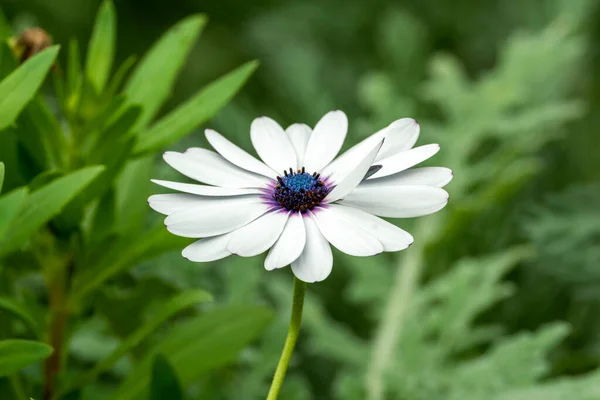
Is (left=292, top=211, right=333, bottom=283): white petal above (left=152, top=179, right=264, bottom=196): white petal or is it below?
below

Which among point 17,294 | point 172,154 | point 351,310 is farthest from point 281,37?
point 172,154

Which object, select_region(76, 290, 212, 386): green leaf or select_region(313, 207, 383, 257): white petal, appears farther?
select_region(76, 290, 212, 386): green leaf

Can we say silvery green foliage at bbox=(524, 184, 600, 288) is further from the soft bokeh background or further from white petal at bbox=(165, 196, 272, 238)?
white petal at bbox=(165, 196, 272, 238)

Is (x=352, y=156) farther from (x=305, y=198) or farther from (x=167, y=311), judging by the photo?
(x=167, y=311)

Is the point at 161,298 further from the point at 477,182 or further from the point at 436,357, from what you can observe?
the point at 477,182

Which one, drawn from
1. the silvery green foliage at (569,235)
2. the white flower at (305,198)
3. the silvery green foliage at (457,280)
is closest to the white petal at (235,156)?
the white flower at (305,198)

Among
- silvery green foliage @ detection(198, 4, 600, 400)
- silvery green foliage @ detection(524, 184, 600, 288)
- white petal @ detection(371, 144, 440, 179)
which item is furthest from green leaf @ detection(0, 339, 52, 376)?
silvery green foliage @ detection(524, 184, 600, 288)

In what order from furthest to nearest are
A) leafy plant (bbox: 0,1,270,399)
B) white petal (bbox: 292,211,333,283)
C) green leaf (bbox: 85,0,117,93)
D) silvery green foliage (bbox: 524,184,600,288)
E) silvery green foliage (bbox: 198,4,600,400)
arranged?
1. silvery green foliage (bbox: 524,184,600,288)
2. silvery green foliage (bbox: 198,4,600,400)
3. green leaf (bbox: 85,0,117,93)
4. leafy plant (bbox: 0,1,270,399)
5. white petal (bbox: 292,211,333,283)
